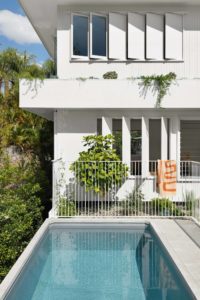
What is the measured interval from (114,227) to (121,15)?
30.1ft

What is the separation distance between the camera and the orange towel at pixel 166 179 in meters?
13.9

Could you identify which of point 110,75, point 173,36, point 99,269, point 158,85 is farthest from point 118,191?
point 173,36

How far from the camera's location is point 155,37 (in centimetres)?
1562

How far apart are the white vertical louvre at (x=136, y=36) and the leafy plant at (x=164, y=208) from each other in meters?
6.43

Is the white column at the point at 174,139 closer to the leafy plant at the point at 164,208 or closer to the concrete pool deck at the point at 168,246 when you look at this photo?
the leafy plant at the point at 164,208

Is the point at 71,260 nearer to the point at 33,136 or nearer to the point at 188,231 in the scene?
the point at 188,231

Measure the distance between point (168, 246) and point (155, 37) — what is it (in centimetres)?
970

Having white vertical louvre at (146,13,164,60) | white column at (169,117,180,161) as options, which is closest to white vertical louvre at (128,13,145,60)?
white vertical louvre at (146,13,164,60)

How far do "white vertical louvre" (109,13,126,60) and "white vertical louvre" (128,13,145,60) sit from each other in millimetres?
290

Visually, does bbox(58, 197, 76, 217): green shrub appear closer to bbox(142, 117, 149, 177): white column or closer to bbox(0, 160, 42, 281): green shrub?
bbox(0, 160, 42, 281): green shrub

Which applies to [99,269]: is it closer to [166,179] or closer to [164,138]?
Answer: [166,179]

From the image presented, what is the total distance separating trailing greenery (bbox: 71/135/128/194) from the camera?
43.2ft

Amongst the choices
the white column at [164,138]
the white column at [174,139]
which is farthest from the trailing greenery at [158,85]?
the white column at [174,139]

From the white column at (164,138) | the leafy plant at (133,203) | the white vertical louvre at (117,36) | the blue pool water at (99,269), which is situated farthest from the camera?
the white vertical louvre at (117,36)
